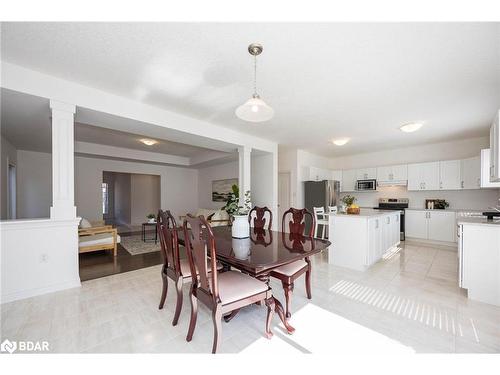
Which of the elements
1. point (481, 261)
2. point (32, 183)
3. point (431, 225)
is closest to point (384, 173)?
point (431, 225)

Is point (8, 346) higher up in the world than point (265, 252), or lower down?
lower down

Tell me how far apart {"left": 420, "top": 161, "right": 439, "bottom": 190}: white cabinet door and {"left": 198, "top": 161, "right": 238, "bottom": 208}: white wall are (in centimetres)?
499

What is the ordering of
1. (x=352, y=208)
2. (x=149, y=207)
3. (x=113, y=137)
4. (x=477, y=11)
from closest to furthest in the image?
(x=477, y=11)
(x=352, y=208)
(x=113, y=137)
(x=149, y=207)

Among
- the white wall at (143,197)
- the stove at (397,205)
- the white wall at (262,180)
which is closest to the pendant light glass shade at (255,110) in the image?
the white wall at (262,180)

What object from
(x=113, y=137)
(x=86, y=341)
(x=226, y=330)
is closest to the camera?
→ (x=86, y=341)

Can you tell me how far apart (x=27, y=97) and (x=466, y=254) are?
205 inches

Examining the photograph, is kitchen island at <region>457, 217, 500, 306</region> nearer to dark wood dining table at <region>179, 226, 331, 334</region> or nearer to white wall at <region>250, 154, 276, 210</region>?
dark wood dining table at <region>179, 226, 331, 334</region>

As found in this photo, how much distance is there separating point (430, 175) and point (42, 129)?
812 cm

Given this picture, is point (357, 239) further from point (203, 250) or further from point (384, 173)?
Result: point (384, 173)

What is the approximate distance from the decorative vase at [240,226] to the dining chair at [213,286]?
0.48 m

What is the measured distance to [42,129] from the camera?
3.63 m
